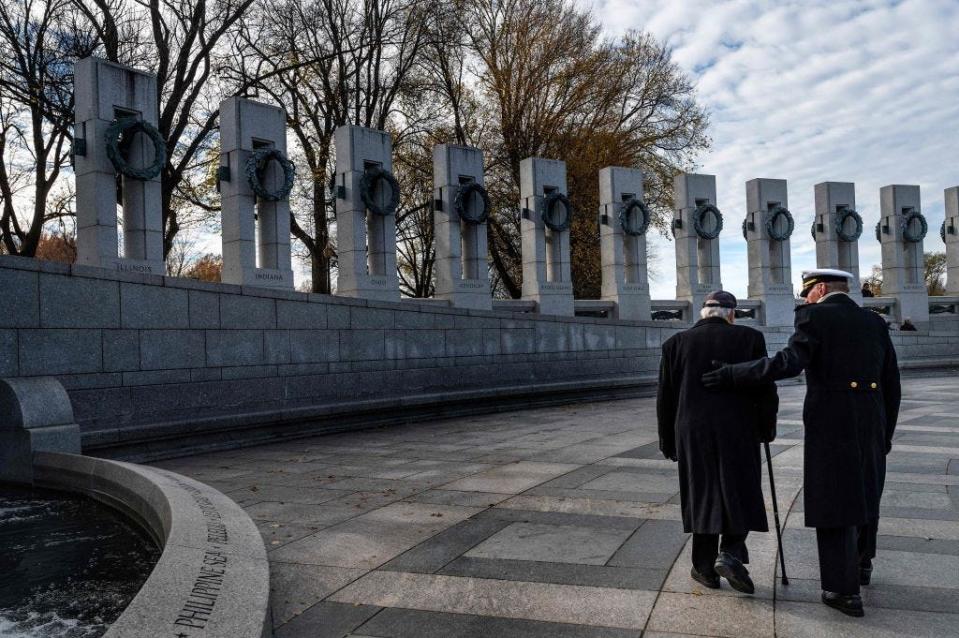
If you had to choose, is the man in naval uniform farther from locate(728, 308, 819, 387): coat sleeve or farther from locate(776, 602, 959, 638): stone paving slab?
locate(776, 602, 959, 638): stone paving slab

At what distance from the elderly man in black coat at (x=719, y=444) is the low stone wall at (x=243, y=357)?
7455 millimetres

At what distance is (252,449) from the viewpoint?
37.3 ft

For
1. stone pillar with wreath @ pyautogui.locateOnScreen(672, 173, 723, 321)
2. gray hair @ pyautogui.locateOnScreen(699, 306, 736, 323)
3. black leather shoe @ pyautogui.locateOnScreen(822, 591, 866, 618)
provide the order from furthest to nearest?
stone pillar with wreath @ pyautogui.locateOnScreen(672, 173, 723, 321), gray hair @ pyautogui.locateOnScreen(699, 306, 736, 323), black leather shoe @ pyautogui.locateOnScreen(822, 591, 866, 618)

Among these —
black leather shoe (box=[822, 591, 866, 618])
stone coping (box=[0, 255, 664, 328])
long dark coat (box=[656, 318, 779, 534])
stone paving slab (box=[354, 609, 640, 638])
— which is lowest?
stone paving slab (box=[354, 609, 640, 638])

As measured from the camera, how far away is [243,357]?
11.9m

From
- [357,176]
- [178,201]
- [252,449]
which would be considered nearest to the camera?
[252,449]

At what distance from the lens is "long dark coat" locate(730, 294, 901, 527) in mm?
4499

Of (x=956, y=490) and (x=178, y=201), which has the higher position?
(x=178, y=201)

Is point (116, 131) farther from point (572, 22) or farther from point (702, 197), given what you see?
point (572, 22)

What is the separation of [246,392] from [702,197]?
52.5ft

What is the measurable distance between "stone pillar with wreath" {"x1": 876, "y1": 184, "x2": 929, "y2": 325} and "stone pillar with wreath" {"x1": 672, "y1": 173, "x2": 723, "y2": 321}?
841 centimetres

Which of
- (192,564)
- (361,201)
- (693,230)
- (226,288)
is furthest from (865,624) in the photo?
(693,230)

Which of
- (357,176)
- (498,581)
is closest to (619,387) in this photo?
(357,176)

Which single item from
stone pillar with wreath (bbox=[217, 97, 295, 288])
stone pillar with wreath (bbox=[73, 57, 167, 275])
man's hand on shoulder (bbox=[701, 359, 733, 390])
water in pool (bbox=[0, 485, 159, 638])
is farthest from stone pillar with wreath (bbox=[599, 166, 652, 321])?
man's hand on shoulder (bbox=[701, 359, 733, 390])
